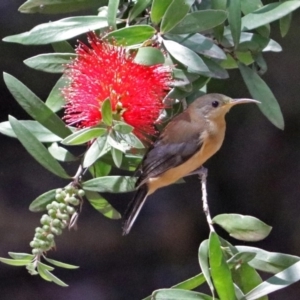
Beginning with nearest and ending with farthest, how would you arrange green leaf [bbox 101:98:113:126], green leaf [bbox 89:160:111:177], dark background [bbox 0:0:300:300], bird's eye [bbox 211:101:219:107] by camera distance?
green leaf [bbox 101:98:113:126] → green leaf [bbox 89:160:111:177] → bird's eye [bbox 211:101:219:107] → dark background [bbox 0:0:300:300]

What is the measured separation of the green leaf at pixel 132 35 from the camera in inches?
30.5

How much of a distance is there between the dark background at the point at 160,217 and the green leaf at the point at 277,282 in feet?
3.23

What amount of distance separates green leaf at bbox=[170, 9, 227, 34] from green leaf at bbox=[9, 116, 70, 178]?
0.23 metres

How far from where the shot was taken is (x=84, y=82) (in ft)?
2.65

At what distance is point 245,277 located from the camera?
810 mm

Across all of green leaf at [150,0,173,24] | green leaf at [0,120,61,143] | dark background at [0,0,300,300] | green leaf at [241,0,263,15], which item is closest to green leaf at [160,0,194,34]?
green leaf at [150,0,173,24]

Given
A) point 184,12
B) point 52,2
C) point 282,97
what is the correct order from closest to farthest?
point 184,12
point 52,2
point 282,97

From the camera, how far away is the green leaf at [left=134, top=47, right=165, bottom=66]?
0.75 meters

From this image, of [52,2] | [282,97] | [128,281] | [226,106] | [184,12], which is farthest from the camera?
[128,281]

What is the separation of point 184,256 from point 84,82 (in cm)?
110

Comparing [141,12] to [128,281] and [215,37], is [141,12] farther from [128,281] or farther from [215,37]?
[128,281]

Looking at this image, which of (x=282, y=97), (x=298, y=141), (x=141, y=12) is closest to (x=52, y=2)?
(x=141, y=12)

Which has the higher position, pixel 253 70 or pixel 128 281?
pixel 253 70

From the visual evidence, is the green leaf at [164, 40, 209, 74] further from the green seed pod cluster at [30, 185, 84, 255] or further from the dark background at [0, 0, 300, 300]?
the dark background at [0, 0, 300, 300]
